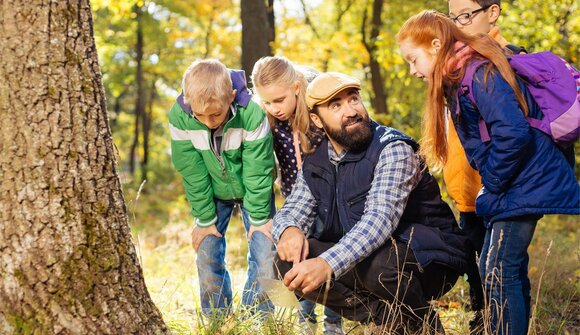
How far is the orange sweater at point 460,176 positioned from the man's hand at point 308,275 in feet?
3.42

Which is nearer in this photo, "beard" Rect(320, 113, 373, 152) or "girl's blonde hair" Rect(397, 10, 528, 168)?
"girl's blonde hair" Rect(397, 10, 528, 168)

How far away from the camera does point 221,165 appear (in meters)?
4.06

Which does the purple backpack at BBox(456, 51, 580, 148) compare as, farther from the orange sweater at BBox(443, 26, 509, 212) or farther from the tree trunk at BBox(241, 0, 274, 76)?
the tree trunk at BBox(241, 0, 274, 76)

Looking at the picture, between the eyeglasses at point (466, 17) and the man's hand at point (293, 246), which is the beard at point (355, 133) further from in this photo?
the eyeglasses at point (466, 17)

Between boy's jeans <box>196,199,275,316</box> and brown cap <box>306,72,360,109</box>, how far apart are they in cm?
95

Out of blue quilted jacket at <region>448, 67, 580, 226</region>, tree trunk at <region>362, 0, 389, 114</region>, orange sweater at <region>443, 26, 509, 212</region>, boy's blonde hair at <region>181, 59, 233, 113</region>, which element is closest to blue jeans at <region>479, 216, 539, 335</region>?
blue quilted jacket at <region>448, 67, 580, 226</region>

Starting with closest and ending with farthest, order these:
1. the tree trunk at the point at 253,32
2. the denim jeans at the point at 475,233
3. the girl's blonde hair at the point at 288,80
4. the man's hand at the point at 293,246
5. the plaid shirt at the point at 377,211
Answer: the plaid shirt at the point at 377,211 < the man's hand at the point at 293,246 < the denim jeans at the point at 475,233 < the girl's blonde hair at the point at 288,80 < the tree trunk at the point at 253,32

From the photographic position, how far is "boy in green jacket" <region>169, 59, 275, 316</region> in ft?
12.6

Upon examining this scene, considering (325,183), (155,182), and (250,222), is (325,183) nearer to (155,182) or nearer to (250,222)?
(250,222)

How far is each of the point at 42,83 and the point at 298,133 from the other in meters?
1.69

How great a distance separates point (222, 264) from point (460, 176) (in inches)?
62.6

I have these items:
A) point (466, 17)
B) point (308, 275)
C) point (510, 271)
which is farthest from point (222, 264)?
point (466, 17)

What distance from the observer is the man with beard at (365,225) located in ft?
10.5

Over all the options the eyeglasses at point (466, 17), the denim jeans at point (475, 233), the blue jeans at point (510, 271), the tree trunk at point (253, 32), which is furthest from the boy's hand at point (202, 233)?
the tree trunk at point (253, 32)
